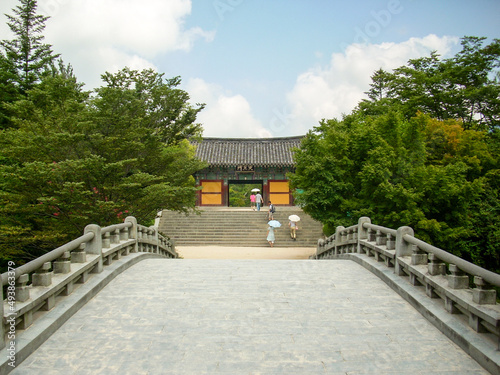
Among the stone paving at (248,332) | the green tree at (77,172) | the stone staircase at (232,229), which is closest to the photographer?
the stone paving at (248,332)

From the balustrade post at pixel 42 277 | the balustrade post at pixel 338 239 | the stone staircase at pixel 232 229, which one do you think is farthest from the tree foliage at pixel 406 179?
the balustrade post at pixel 42 277

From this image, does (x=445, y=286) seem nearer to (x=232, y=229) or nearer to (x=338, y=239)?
(x=338, y=239)

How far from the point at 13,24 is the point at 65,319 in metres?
21.0

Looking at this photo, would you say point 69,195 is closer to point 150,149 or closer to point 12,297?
point 150,149

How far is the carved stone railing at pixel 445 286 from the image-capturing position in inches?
169

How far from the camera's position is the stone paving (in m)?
4.16

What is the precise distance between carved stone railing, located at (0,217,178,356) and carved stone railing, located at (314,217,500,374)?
4.85 metres

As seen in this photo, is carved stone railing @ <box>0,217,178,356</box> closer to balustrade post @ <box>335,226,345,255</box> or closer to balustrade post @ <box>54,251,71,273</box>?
balustrade post @ <box>54,251,71,273</box>

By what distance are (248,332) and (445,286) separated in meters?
2.63

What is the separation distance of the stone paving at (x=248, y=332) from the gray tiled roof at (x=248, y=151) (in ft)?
84.9

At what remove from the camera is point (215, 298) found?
6234 mm

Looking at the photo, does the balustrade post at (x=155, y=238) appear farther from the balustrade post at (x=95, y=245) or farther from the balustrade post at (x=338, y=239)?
the balustrade post at (x=338, y=239)

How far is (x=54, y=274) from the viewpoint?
228 inches

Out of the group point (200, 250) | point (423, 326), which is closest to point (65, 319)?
point (423, 326)
